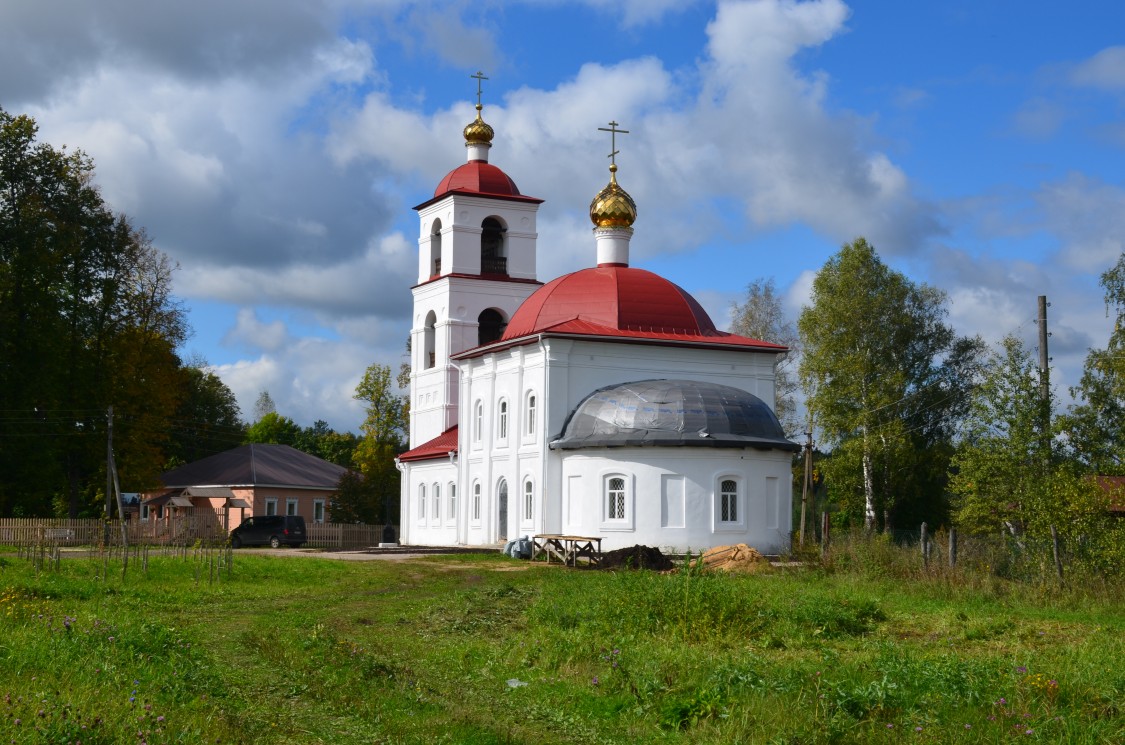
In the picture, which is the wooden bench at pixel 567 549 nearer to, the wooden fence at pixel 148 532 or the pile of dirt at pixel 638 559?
the pile of dirt at pixel 638 559

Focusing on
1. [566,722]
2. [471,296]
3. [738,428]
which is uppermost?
[471,296]

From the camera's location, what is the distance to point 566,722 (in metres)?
10.0

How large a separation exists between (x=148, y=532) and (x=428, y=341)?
1518 cm

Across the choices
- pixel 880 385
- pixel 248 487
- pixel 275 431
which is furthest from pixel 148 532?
pixel 275 431

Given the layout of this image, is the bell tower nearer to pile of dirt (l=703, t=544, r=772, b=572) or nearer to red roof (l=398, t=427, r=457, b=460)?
red roof (l=398, t=427, r=457, b=460)

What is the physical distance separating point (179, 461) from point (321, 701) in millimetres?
63054

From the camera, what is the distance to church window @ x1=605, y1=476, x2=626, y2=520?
116 ft

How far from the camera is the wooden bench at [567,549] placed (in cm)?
3047

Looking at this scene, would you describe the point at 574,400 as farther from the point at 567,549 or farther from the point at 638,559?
the point at 638,559

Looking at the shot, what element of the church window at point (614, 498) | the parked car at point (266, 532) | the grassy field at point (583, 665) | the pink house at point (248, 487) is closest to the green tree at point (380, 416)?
the pink house at point (248, 487)

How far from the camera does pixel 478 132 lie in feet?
174

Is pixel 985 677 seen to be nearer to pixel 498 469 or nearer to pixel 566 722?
pixel 566 722

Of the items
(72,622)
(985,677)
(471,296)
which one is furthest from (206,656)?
(471,296)

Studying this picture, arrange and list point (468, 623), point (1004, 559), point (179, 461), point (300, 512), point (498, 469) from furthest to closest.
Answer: point (179, 461), point (300, 512), point (498, 469), point (1004, 559), point (468, 623)
